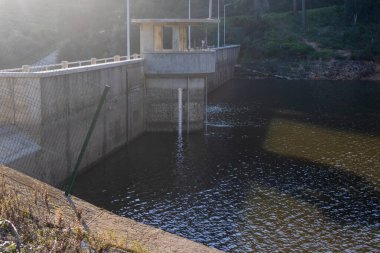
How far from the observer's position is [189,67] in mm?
34812

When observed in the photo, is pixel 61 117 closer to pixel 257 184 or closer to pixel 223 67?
pixel 257 184

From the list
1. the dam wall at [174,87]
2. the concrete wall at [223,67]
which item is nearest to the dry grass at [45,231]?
the dam wall at [174,87]

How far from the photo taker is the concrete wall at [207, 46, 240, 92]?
5963 cm

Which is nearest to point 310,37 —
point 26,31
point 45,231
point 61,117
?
point 26,31

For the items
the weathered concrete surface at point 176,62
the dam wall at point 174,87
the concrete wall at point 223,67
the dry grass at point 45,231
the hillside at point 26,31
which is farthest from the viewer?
the hillside at point 26,31

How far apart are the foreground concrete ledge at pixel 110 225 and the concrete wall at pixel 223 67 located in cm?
4530

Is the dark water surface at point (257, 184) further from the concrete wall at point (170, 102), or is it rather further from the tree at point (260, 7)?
the tree at point (260, 7)

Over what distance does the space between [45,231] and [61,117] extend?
13.1 metres

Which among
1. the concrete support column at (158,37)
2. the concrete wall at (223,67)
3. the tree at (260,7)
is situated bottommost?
the concrete wall at (223,67)

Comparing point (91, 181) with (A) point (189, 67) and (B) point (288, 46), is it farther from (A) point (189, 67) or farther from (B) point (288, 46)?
(B) point (288, 46)

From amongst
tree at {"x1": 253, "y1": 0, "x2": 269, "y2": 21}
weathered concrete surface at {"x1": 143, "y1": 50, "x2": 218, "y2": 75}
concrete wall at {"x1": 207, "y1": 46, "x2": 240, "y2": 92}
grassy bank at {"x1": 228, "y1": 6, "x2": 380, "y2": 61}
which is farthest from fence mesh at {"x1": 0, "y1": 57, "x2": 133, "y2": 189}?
tree at {"x1": 253, "y1": 0, "x2": 269, "y2": 21}

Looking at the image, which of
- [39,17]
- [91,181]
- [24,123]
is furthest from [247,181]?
[39,17]

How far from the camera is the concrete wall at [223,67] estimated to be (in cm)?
5963

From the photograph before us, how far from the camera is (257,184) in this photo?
23.5 m
